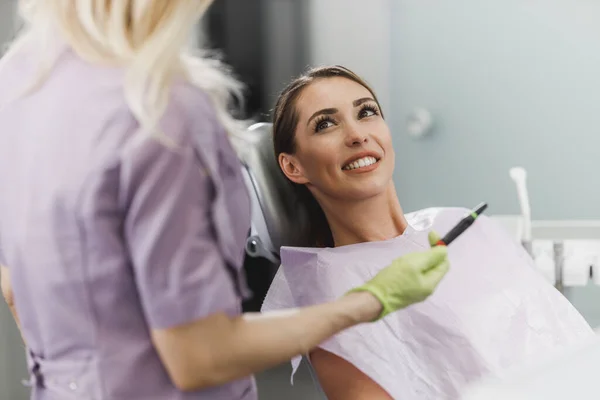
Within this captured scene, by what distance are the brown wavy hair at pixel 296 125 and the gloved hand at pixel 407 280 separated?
486 mm

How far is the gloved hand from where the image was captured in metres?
1.04

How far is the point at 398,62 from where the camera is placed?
7.38 feet

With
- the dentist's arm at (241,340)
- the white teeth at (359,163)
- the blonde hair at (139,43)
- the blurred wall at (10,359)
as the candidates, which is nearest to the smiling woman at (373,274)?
the white teeth at (359,163)

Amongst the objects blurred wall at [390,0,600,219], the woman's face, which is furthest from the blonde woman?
blurred wall at [390,0,600,219]

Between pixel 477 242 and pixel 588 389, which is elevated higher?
pixel 588 389

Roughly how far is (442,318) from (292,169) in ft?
1.36

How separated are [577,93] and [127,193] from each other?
164 centimetres

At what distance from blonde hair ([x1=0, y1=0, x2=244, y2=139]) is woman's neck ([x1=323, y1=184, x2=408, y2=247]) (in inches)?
29.1

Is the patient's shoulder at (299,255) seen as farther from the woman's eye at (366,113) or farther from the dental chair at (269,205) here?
the woman's eye at (366,113)

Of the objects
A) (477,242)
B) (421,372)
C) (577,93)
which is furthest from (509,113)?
(421,372)

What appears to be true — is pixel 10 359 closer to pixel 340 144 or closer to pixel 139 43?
pixel 340 144

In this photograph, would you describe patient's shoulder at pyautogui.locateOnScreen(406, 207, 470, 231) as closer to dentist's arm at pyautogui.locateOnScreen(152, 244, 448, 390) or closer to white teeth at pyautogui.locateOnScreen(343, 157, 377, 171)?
white teeth at pyautogui.locateOnScreen(343, 157, 377, 171)

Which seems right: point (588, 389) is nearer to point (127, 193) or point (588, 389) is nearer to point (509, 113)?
point (127, 193)

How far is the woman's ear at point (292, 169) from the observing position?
62.2 inches
